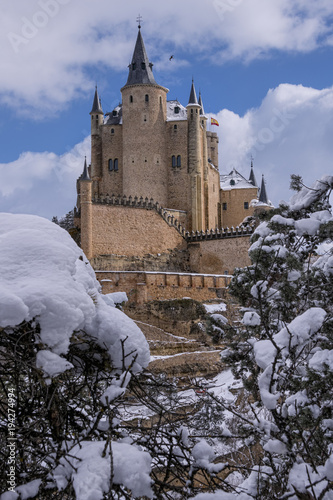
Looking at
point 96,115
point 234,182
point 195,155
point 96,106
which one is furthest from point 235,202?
point 96,106

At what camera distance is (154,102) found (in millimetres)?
45156

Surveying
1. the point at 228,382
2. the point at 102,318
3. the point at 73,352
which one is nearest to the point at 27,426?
the point at 73,352

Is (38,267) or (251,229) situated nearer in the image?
(38,267)

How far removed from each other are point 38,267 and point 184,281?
32.2 meters

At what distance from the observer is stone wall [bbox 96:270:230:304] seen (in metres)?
33.4

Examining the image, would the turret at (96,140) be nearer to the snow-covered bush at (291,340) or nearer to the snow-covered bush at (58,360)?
the snow-covered bush at (291,340)

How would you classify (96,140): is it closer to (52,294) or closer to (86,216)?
(86,216)

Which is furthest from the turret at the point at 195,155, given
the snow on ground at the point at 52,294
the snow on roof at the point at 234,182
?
the snow on ground at the point at 52,294

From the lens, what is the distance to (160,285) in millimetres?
34344

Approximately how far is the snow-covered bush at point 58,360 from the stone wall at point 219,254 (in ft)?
124

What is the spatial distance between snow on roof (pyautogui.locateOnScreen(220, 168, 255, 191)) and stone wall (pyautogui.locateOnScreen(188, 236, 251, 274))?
35.6 ft

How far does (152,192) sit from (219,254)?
7.10 meters

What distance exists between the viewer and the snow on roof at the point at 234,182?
52366 mm

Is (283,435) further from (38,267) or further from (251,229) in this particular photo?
(251,229)
